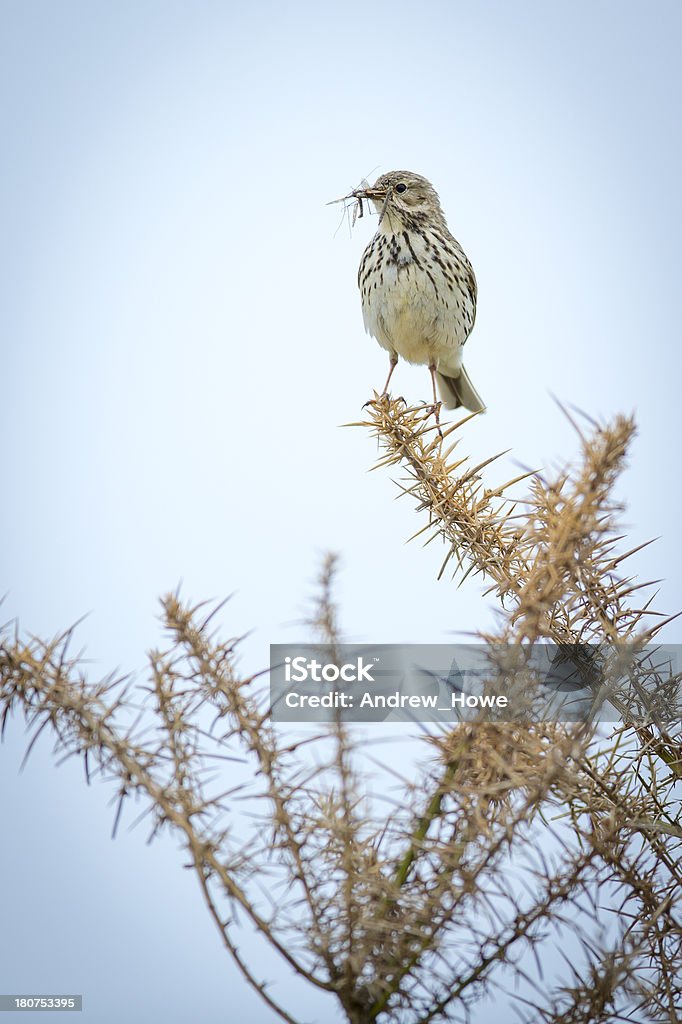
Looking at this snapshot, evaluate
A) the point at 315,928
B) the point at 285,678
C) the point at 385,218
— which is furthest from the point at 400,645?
the point at 385,218

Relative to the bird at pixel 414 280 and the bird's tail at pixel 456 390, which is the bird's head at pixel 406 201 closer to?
the bird at pixel 414 280

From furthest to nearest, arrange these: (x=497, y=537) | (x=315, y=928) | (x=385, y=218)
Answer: (x=385, y=218) → (x=497, y=537) → (x=315, y=928)

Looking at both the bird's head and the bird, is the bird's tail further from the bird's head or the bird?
the bird's head

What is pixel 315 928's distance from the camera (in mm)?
395

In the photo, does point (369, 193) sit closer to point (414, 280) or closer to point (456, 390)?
point (414, 280)

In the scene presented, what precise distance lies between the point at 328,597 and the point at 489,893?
153 mm

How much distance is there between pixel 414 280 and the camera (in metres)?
2.18

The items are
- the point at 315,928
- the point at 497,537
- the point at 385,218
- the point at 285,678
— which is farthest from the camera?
the point at 385,218

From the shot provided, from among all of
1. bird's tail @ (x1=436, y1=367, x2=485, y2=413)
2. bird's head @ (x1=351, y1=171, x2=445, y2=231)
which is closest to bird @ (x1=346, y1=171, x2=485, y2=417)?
bird's head @ (x1=351, y1=171, x2=445, y2=231)

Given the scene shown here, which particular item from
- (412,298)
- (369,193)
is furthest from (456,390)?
(369,193)

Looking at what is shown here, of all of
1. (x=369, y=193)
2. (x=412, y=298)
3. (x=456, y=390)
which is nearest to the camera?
(x=369, y=193)

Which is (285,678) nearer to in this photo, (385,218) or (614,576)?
(614,576)

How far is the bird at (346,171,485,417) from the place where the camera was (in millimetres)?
2184

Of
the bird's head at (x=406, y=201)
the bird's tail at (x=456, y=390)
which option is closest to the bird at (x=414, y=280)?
the bird's head at (x=406, y=201)
